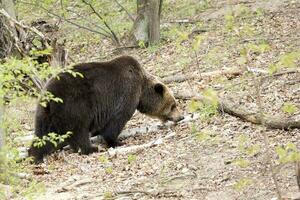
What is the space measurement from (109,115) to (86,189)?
2.56 meters

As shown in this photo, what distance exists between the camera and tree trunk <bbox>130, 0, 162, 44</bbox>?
16.3 meters

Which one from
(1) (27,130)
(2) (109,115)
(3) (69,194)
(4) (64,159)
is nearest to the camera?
(3) (69,194)

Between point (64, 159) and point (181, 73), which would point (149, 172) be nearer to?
point (64, 159)

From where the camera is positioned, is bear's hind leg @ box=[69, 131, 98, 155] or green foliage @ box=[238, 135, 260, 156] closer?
green foliage @ box=[238, 135, 260, 156]

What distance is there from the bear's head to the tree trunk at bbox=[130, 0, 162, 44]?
5310mm

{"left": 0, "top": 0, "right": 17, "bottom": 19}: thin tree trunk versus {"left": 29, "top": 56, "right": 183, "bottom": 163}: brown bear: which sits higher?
{"left": 0, "top": 0, "right": 17, "bottom": 19}: thin tree trunk

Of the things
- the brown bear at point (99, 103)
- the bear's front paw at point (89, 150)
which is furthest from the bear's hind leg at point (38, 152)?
the bear's front paw at point (89, 150)

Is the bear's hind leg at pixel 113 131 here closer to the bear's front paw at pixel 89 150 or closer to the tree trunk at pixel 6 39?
the bear's front paw at pixel 89 150

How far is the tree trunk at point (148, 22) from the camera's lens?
16.3 m

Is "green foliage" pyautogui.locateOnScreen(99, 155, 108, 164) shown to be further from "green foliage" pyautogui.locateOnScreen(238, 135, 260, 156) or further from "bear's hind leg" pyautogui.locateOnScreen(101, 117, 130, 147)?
"green foliage" pyautogui.locateOnScreen(238, 135, 260, 156)

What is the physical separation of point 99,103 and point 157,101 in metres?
1.42

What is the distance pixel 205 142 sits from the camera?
9.00 meters

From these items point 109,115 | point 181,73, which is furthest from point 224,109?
point 181,73

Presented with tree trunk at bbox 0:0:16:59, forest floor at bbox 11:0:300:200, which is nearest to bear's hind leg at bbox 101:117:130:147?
forest floor at bbox 11:0:300:200
